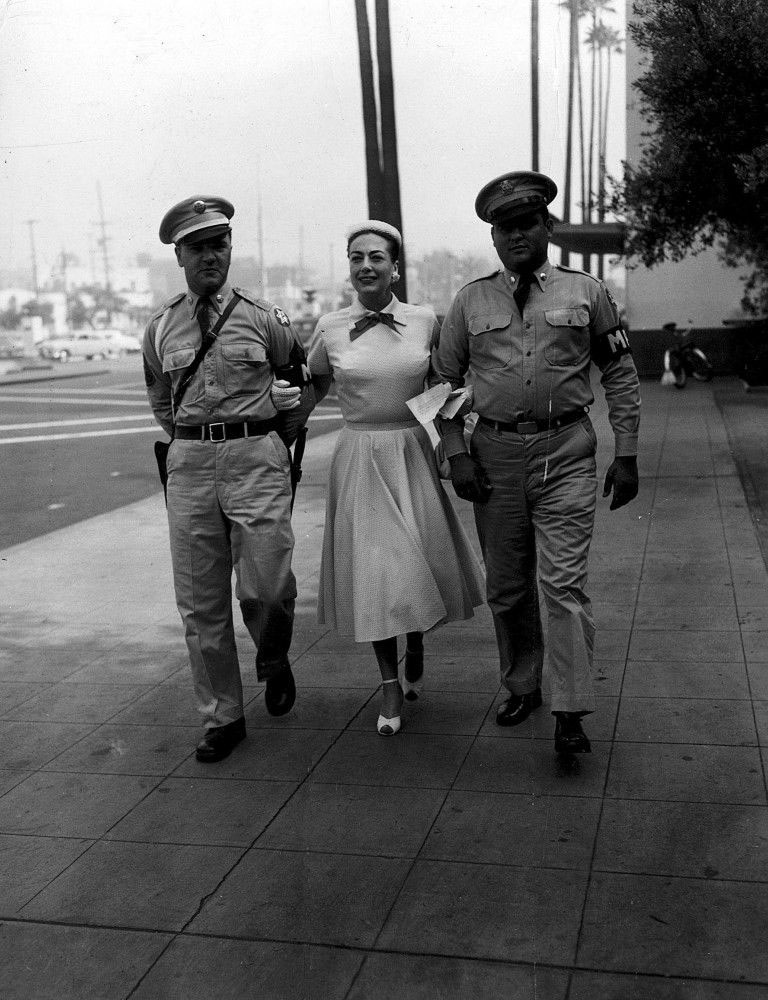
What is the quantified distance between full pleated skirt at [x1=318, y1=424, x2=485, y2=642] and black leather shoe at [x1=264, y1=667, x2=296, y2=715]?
267mm

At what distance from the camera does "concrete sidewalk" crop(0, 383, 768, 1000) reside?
3047 millimetres

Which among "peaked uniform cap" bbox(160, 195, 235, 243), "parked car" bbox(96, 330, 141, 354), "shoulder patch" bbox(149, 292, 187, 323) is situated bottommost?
"parked car" bbox(96, 330, 141, 354)

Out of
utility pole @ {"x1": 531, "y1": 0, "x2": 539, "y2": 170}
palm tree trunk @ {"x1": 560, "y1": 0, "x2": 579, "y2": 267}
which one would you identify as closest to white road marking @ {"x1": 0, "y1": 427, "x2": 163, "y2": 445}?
utility pole @ {"x1": 531, "y1": 0, "x2": 539, "y2": 170}

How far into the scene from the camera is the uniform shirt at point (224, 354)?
4656mm

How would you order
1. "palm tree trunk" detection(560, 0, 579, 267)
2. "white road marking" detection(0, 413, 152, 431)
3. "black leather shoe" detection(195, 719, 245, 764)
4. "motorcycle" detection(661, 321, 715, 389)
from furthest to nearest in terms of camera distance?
"motorcycle" detection(661, 321, 715, 389) < "palm tree trunk" detection(560, 0, 579, 267) < "white road marking" detection(0, 413, 152, 431) < "black leather shoe" detection(195, 719, 245, 764)

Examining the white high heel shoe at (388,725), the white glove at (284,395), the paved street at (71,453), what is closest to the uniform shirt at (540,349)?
the white glove at (284,395)

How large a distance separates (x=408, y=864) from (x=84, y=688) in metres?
2.41

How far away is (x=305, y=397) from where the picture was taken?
16.1 feet

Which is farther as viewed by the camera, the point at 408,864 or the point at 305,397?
the point at 305,397

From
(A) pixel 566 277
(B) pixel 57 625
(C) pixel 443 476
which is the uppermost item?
(A) pixel 566 277

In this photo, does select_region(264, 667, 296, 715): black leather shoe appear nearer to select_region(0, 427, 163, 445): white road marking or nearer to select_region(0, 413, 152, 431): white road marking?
select_region(0, 427, 163, 445): white road marking

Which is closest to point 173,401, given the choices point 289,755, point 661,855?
point 289,755

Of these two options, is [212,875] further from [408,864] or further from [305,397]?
[305,397]

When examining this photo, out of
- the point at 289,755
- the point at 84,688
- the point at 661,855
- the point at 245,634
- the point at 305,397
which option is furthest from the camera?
A: the point at 245,634
